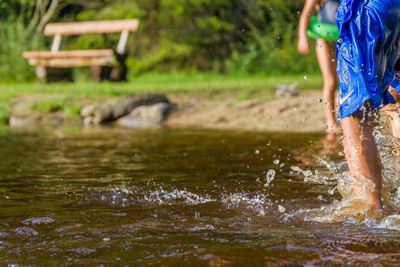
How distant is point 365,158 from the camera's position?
2957 mm

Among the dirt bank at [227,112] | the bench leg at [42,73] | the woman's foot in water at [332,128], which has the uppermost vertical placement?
the woman's foot in water at [332,128]

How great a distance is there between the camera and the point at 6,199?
3.62 metres

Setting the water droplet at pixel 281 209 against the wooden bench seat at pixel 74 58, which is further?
the wooden bench seat at pixel 74 58

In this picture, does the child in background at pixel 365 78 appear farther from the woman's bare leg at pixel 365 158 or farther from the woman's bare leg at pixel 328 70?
the woman's bare leg at pixel 328 70

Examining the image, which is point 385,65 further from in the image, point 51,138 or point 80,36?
point 80,36

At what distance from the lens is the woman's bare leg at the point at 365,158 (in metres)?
2.96

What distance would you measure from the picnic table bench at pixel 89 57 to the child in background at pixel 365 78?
1071 cm

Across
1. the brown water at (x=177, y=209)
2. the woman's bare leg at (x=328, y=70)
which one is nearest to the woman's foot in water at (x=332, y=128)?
the woman's bare leg at (x=328, y=70)

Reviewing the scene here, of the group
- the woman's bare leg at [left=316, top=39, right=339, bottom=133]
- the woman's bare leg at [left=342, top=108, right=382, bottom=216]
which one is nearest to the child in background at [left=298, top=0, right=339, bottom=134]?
the woman's bare leg at [left=316, top=39, right=339, bottom=133]

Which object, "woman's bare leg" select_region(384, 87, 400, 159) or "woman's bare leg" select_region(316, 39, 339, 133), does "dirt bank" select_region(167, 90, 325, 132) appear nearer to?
"woman's bare leg" select_region(316, 39, 339, 133)

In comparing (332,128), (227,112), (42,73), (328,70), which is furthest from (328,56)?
(42,73)

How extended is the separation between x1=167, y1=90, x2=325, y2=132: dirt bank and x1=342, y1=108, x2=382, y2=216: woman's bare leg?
422cm

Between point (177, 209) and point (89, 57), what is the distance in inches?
417

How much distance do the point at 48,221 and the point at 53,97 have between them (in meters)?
7.45
